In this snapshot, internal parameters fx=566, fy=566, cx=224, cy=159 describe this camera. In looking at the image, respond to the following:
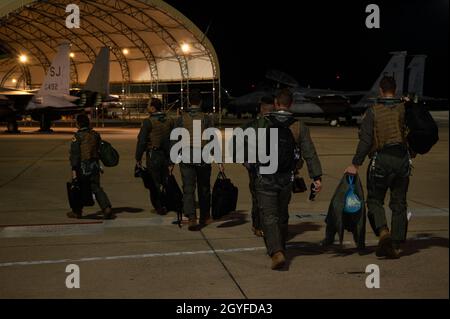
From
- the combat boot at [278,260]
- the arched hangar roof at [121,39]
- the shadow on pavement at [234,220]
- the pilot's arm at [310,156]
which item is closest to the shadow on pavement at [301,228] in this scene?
the shadow on pavement at [234,220]

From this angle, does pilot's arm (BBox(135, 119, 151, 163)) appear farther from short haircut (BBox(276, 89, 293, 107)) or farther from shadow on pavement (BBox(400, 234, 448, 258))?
shadow on pavement (BBox(400, 234, 448, 258))

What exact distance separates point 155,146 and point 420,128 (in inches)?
164

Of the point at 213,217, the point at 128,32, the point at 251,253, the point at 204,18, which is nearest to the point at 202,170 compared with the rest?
the point at 213,217

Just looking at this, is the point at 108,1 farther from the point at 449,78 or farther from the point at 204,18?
the point at 449,78

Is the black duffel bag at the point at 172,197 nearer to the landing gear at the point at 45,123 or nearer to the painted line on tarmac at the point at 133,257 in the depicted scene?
the painted line on tarmac at the point at 133,257

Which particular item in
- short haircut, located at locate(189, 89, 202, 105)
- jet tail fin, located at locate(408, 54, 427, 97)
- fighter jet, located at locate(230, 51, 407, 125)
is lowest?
short haircut, located at locate(189, 89, 202, 105)

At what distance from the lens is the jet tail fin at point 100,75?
31812 millimetres

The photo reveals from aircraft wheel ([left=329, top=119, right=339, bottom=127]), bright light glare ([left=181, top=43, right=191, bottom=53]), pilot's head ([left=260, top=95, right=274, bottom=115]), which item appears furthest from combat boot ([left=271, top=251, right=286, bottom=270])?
bright light glare ([left=181, top=43, right=191, bottom=53])

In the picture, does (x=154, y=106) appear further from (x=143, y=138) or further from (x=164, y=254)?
(x=164, y=254)

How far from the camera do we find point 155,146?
341 inches

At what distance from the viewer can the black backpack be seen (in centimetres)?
580

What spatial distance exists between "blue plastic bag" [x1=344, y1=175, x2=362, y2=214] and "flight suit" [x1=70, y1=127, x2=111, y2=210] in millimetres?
3874

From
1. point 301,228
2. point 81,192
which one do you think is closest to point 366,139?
point 301,228

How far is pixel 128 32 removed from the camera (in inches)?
1612
